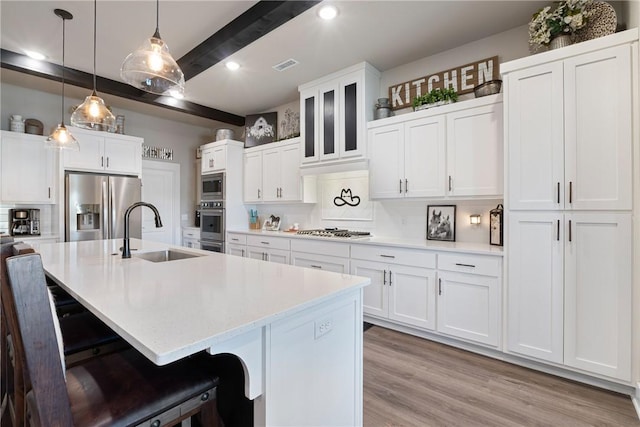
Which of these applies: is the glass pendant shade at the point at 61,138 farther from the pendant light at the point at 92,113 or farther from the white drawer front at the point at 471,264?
the white drawer front at the point at 471,264

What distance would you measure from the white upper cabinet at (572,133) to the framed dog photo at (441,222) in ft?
2.65

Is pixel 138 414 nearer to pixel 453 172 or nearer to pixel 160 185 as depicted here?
pixel 453 172

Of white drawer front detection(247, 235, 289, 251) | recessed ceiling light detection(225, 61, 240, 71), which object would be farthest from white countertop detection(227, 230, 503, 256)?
recessed ceiling light detection(225, 61, 240, 71)

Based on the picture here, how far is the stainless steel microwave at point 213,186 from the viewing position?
15.7 ft

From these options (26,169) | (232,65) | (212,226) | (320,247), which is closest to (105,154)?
(26,169)

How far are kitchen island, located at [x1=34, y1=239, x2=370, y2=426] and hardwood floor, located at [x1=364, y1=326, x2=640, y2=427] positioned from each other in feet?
2.01

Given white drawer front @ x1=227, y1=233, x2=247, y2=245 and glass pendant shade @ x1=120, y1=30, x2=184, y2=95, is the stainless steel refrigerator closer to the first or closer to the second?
white drawer front @ x1=227, y1=233, x2=247, y2=245

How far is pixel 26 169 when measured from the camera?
12.2 ft

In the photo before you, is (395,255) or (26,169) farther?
(26,169)

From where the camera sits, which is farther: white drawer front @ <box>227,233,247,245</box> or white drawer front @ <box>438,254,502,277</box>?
white drawer front @ <box>227,233,247,245</box>

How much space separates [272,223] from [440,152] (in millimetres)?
2768

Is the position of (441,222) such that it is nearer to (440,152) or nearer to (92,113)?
(440,152)

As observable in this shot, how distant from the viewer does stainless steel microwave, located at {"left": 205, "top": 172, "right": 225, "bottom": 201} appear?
480 cm

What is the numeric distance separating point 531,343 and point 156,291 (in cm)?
251
